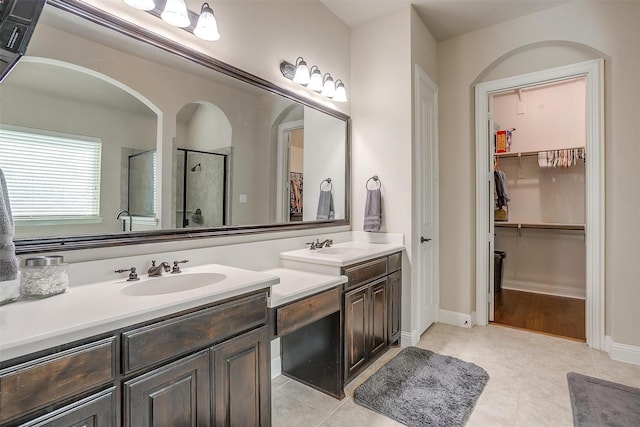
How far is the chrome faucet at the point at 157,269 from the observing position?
58.8 inches

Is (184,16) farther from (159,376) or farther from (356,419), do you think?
(356,419)

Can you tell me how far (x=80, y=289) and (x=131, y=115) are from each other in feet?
2.69

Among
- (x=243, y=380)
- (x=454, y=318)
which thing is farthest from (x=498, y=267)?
(x=243, y=380)

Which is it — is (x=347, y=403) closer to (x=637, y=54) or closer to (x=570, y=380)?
(x=570, y=380)

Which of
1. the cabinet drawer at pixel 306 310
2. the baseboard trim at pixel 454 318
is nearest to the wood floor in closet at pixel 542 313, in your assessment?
the baseboard trim at pixel 454 318

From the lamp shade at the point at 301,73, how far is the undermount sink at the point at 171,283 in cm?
158

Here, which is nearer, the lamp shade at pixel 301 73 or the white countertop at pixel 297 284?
the white countertop at pixel 297 284

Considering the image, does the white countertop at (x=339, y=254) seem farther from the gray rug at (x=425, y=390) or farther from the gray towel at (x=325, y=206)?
the gray rug at (x=425, y=390)

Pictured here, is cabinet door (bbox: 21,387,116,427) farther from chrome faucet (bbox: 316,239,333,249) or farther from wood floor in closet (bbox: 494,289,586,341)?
wood floor in closet (bbox: 494,289,586,341)

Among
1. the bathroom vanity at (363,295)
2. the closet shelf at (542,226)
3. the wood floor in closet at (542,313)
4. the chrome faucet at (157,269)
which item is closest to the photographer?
the chrome faucet at (157,269)

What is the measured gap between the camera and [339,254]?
2.34 metres

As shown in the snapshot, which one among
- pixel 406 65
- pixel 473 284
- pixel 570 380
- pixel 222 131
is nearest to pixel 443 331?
pixel 473 284

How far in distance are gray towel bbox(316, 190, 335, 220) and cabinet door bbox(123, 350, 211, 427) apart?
1.65 m

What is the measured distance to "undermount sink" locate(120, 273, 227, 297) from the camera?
139 centimetres
